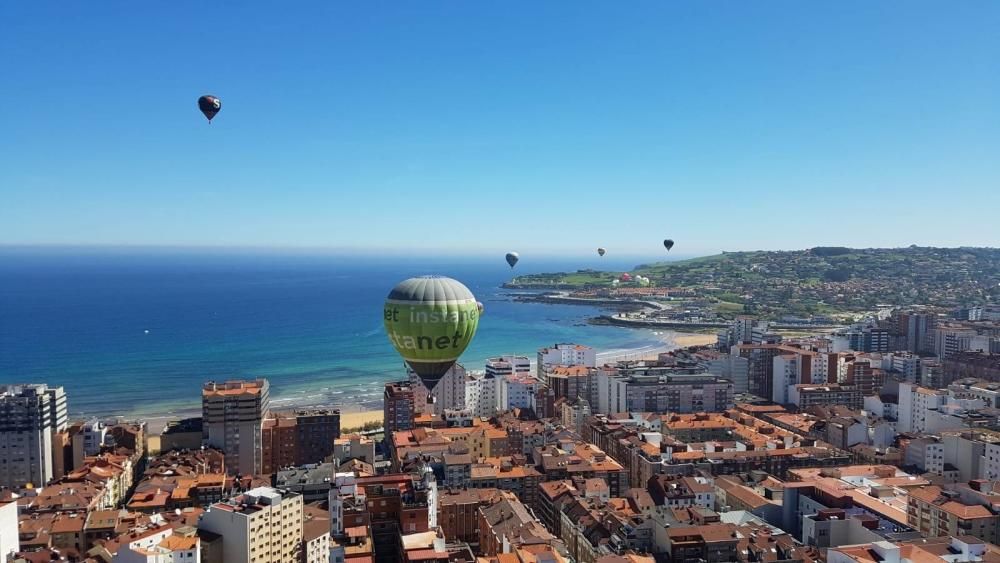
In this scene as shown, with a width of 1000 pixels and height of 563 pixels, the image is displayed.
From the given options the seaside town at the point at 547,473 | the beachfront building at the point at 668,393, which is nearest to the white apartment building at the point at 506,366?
the seaside town at the point at 547,473

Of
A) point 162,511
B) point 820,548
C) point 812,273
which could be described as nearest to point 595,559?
point 820,548

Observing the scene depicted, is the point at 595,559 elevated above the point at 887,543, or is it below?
below

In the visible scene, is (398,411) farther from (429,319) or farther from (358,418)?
(429,319)

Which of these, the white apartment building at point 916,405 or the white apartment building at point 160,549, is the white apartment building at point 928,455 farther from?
the white apartment building at point 160,549

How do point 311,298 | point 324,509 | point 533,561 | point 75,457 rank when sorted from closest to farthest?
point 533,561 < point 324,509 < point 75,457 < point 311,298

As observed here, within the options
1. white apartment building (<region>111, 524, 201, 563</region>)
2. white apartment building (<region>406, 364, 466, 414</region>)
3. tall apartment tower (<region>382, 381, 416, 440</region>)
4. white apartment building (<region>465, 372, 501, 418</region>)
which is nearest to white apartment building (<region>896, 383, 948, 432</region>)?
white apartment building (<region>465, 372, 501, 418</region>)

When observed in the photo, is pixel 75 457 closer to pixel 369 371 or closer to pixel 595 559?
pixel 595 559

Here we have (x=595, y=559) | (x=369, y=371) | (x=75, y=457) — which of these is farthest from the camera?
(x=369, y=371)
